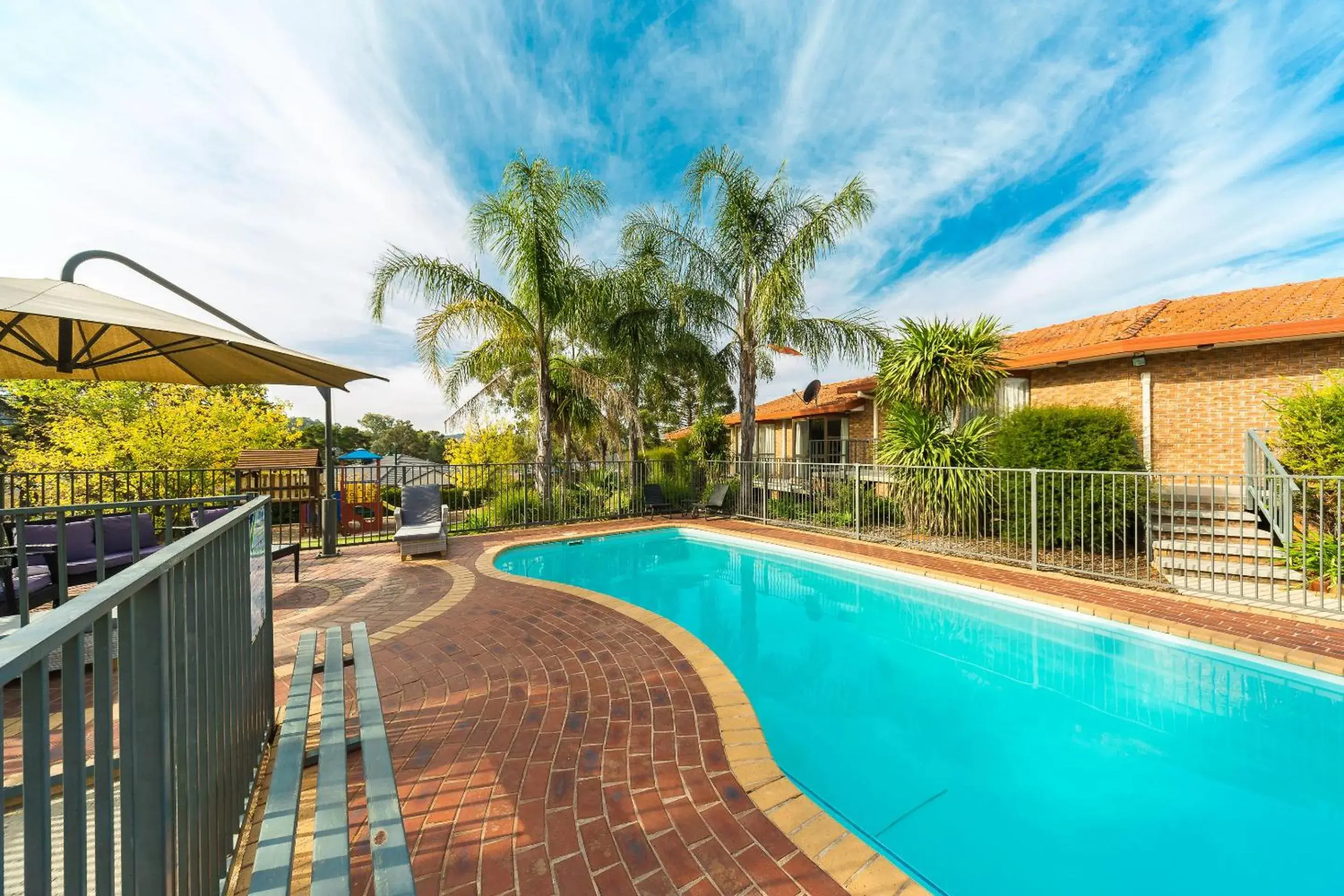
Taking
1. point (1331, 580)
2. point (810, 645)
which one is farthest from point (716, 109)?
point (1331, 580)

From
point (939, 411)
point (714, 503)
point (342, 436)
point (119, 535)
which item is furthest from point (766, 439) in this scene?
point (342, 436)

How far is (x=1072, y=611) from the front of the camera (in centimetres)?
627

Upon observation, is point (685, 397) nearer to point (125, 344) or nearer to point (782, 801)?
point (125, 344)

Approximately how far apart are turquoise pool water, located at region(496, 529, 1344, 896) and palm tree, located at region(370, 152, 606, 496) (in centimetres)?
769

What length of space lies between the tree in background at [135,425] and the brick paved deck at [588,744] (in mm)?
8947

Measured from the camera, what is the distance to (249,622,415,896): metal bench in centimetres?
185

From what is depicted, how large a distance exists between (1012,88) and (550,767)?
13.7m

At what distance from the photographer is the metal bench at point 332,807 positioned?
1.85 metres

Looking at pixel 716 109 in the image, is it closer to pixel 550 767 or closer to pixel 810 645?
pixel 810 645

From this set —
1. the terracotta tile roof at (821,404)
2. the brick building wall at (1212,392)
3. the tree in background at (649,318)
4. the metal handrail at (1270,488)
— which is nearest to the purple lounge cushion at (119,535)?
the tree in background at (649,318)

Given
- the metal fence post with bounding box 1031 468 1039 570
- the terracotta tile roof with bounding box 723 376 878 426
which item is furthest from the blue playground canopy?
the metal fence post with bounding box 1031 468 1039 570

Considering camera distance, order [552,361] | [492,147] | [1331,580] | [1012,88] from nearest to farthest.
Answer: [1331,580] → [1012,88] → [492,147] → [552,361]

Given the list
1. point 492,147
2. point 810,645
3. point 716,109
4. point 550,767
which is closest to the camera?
point 550,767

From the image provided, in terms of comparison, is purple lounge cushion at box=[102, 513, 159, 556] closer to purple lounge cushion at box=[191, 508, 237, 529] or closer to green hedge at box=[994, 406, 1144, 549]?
purple lounge cushion at box=[191, 508, 237, 529]
